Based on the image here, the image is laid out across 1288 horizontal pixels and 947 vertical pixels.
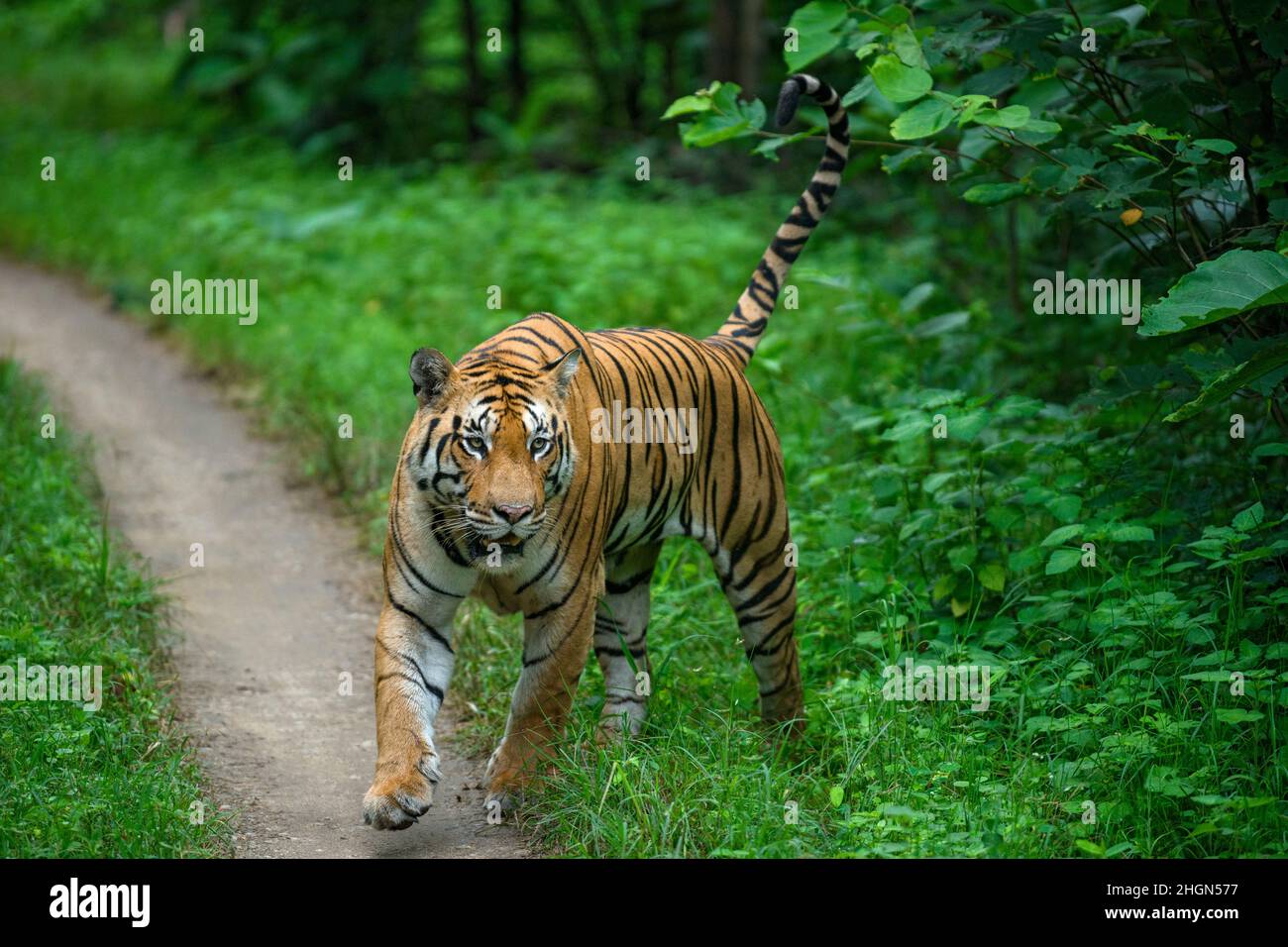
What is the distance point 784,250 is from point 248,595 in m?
3.05

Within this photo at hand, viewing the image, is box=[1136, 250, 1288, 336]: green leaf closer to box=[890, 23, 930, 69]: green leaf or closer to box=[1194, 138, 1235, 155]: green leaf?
box=[1194, 138, 1235, 155]: green leaf

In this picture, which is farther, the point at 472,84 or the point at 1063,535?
the point at 472,84

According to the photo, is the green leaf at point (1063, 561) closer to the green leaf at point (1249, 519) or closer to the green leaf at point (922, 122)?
the green leaf at point (1249, 519)

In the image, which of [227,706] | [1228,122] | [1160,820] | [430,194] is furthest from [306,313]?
[1160,820]

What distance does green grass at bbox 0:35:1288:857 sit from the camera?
424cm

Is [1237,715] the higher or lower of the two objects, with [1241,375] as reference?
lower

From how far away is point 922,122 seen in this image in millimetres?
4648

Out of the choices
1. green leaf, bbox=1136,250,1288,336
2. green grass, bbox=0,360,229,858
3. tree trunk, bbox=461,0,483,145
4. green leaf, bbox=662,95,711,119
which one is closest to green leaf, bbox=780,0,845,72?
green leaf, bbox=662,95,711,119

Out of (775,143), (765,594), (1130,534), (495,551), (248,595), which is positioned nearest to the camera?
(495,551)

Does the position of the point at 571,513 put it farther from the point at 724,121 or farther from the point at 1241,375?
the point at 1241,375

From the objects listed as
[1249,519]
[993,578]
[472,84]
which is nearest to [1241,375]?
[1249,519]

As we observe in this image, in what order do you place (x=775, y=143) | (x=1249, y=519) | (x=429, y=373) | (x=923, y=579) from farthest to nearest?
(x=923, y=579) → (x=775, y=143) → (x=1249, y=519) → (x=429, y=373)

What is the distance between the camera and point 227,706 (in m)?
5.50
